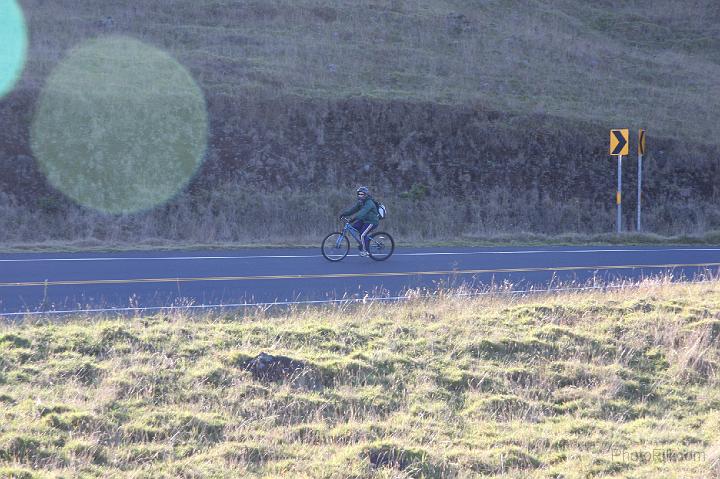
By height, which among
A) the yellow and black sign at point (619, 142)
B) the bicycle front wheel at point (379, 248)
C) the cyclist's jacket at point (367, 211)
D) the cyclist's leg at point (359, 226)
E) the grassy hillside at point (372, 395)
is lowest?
the grassy hillside at point (372, 395)

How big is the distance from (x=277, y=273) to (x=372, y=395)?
8.00m

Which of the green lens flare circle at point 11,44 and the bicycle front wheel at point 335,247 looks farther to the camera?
the green lens flare circle at point 11,44

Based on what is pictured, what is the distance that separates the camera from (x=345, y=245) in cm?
1794

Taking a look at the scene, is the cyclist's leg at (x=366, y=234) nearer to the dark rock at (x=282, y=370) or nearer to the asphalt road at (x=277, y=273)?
the asphalt road at (x=277, y=273)

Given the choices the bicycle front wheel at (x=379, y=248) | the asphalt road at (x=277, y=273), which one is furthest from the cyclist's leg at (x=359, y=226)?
the asphalt road at (x=277, y=273)

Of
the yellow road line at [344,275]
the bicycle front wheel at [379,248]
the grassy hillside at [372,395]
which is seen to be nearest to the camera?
the grassy hillside at [372,395]

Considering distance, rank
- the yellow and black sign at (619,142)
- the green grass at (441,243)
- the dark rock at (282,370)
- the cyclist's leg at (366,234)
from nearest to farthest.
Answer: the dark rock at (282,370)
the cyclist's leg at (366,234)
the green grass at (441,243)
the yellow and black sign at (619,142)

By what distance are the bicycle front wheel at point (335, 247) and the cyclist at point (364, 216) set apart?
1.14ft

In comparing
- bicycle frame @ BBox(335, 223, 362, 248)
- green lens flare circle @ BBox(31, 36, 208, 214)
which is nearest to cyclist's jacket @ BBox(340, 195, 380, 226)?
bicycle frame @ BBox(335, 223, 362, 248)

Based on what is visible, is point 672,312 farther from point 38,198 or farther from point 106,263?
point 38,198

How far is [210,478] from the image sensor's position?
595 centimetres

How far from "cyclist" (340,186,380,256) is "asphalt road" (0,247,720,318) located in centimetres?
52

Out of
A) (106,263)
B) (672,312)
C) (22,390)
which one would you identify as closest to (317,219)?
(106,263)

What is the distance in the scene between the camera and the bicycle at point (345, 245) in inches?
703
